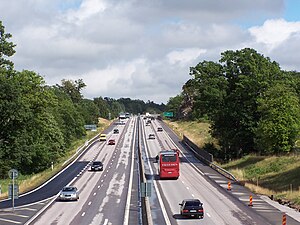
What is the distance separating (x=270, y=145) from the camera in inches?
2968

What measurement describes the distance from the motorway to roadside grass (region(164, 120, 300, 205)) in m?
2.31

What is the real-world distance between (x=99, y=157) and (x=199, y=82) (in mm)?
21068

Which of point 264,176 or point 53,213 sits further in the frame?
point 264,176

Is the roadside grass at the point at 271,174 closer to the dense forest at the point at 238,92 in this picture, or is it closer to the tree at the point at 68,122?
the dense forest at the point at 238,92

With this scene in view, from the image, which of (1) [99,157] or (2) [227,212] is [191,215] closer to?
(2) [227,212]

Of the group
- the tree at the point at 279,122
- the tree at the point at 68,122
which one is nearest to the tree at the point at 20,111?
the tree at the point at 279,122

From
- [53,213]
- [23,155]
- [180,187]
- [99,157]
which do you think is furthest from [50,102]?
[53,213]

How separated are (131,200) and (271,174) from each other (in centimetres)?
2293

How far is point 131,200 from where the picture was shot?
50531mm

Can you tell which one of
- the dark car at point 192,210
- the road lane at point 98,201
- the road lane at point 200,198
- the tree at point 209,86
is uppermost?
the tree at point 209,86

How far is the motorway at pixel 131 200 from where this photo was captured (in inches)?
1571

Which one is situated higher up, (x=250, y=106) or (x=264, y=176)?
(x=250, y=106)

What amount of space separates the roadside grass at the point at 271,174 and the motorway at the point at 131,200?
2.31 m

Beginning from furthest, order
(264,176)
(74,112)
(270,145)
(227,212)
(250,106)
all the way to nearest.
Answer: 1. (74,112)
2. (250,106)
3. (270,145)
4. (264,176)
5. (227,212)
